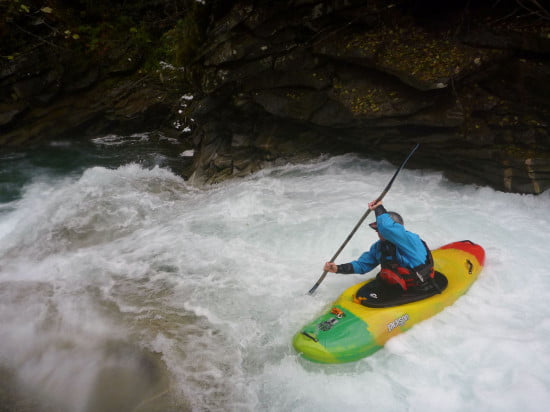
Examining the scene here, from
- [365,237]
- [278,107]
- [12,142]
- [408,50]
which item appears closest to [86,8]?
[12,142]

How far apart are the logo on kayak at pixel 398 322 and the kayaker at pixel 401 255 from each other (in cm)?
35

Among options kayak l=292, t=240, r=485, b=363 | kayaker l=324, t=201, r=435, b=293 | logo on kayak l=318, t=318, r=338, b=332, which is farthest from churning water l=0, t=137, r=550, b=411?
kayaker l=324, t=201, r=435, b=293

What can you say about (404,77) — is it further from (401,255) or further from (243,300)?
(243,300)

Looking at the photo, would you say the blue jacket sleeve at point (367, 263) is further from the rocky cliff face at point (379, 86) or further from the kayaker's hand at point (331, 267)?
the rocky cliff face at point (379, 86)

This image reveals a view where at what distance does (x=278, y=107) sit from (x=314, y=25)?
5.53 ft

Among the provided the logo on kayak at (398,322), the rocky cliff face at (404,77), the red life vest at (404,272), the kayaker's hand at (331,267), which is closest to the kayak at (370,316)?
the logo on kayak at (398,322)

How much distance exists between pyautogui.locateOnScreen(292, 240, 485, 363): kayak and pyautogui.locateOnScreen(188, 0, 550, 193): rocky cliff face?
284 centimetres

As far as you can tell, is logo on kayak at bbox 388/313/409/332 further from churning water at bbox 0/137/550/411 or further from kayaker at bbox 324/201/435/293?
kayaker at bbox 324/201/435/293

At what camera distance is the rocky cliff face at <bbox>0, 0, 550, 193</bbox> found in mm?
5879

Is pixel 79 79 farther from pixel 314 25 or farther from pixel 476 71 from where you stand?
pixel 476 71

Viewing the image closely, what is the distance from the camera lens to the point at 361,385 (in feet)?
11.5

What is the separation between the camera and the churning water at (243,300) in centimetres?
344

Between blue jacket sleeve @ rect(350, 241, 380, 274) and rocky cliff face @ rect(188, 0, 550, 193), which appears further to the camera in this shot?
rocky cliff face @ rect(188, 0, 550, 193)

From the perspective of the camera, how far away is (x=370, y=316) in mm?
3842
